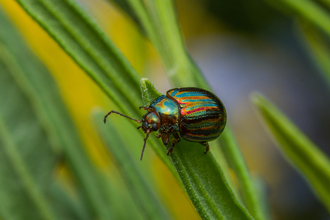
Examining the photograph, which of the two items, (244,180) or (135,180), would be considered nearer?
(244,180)

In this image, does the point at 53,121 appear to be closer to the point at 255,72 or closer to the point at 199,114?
the point at 199,114

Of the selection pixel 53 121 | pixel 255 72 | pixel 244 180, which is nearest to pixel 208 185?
pixel 244 180

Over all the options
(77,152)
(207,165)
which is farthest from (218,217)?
(77,152)

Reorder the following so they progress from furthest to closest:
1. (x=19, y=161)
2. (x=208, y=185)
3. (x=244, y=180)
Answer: (x=19, y=161), (x=244, y=180), (x=208, y=185)

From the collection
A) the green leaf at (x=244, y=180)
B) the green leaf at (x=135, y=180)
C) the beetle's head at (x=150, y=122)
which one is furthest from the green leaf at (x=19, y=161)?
the green leaf at (x=244, y=180)

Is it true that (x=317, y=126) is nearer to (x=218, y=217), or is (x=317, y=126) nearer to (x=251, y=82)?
(x=251, y=82)

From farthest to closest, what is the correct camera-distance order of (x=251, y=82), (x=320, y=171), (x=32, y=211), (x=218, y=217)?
(x=251, y=82) < (x=32, y=211) < (x=320, y=171) < (x=218, y=217)

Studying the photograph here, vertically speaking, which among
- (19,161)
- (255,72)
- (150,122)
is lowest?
(255,72)

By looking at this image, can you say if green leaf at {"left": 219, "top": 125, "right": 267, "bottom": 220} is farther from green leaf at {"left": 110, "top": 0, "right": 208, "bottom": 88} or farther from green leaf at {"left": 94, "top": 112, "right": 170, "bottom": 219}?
green leaf at {"left": 94, "top": 112, "right": 170, "bottom": 219}
